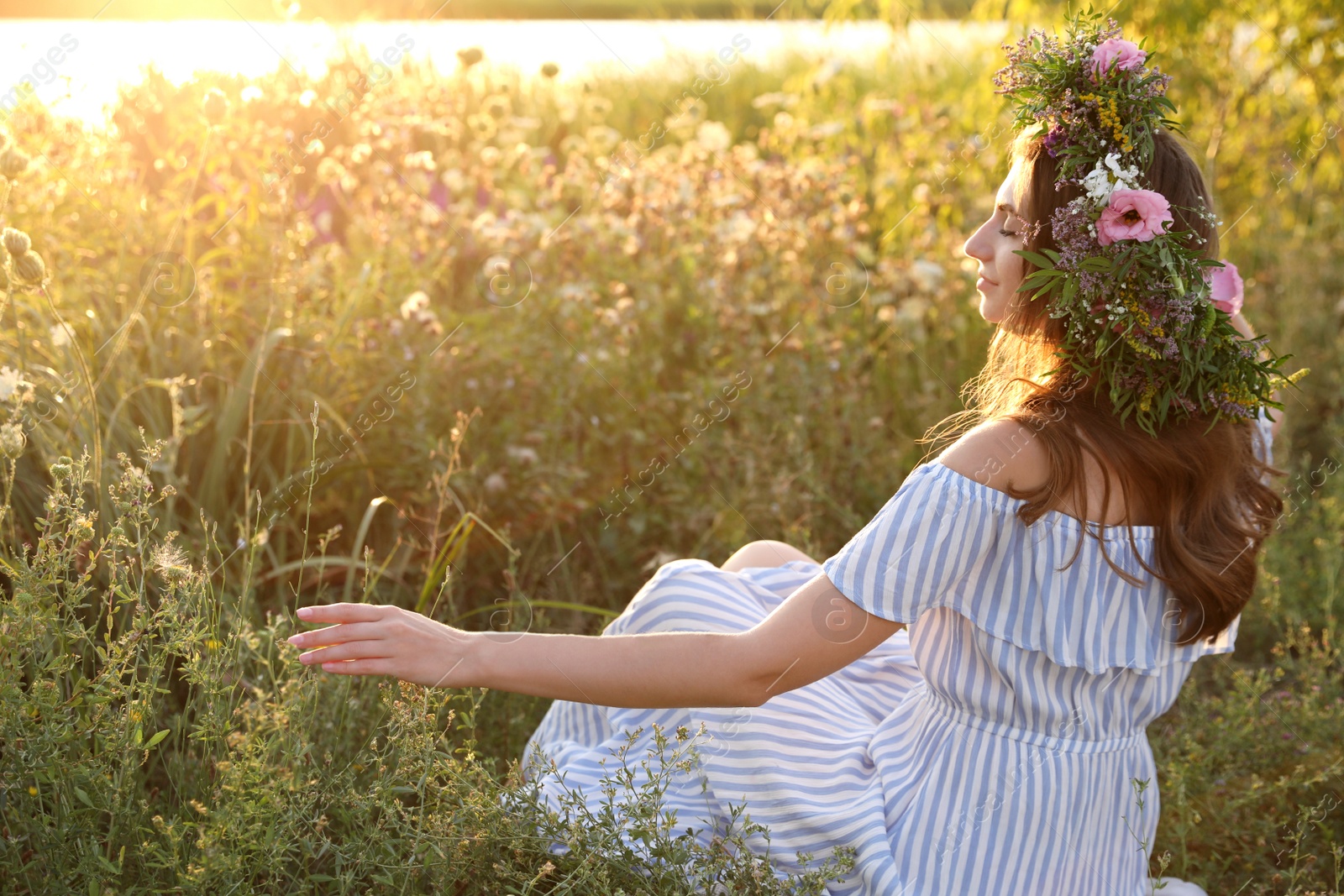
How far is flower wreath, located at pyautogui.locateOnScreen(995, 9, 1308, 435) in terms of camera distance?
1.50 meters

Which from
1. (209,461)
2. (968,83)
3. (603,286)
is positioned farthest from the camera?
(968,83)

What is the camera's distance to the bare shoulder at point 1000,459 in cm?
151

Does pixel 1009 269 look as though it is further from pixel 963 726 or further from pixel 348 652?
pixel 348 652

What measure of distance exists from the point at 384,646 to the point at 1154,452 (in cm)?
107

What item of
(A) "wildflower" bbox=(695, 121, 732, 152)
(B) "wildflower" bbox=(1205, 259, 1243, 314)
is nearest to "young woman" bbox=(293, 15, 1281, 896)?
(B) "wildflower" bbox=(1205, 259, 1243, 314)

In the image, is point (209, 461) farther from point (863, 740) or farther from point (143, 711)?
point (863, 740)

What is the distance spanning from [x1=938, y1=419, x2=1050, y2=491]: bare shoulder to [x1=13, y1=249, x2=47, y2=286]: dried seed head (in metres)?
1.41

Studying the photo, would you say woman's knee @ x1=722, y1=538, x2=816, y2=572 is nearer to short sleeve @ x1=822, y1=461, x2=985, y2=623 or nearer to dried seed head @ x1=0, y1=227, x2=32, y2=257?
short sleeve @ x1=822, y1=461, x2=985, y2=623

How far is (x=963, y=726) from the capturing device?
66.5 inches

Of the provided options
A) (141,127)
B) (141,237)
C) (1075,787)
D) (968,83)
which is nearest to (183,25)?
(141,127)

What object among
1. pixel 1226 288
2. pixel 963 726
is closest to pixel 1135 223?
pixel 1226 288

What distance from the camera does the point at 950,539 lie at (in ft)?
4.93

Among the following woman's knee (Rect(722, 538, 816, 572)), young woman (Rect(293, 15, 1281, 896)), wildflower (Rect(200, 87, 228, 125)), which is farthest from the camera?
wildflower (Rect(200, 87, 228, 125))

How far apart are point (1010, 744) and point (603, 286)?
7.28ft
